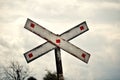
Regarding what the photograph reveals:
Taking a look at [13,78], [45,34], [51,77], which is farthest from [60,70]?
[13,78]

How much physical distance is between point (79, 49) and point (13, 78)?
73.3m

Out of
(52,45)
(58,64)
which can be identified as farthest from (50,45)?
(58,64)

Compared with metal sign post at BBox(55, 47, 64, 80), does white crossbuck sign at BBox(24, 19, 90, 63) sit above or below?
above

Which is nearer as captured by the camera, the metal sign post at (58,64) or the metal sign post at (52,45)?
the metal sign post at (58,64)

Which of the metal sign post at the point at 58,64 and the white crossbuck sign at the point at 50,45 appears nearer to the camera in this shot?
the metal sign post at the point at 58,64

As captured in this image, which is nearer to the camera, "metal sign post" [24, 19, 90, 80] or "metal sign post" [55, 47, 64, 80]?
"metal sign post" [55, 47, 64, 80]

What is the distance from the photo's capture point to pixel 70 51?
528cm

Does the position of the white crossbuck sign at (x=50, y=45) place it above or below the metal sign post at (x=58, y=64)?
above

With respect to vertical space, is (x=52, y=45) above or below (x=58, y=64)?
above

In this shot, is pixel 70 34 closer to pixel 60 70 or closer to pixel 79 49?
pixel 79 49

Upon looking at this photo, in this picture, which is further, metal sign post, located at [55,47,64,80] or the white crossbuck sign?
the white crossbuck sign

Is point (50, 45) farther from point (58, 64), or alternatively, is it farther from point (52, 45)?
point (58, 64)

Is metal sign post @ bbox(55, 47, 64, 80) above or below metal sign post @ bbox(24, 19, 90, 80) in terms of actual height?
below

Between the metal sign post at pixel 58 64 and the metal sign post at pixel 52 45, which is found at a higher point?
the metal sign post at pixel 52 45
